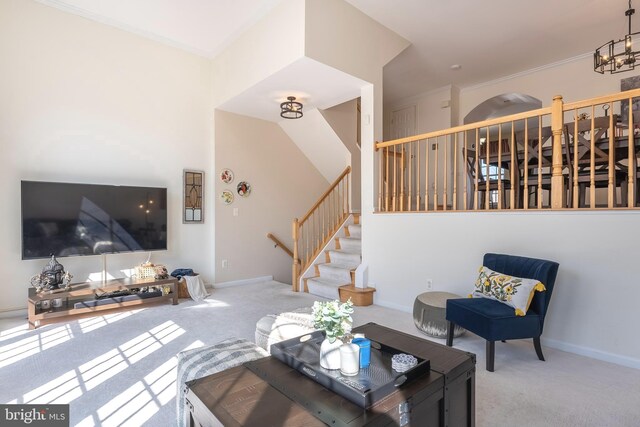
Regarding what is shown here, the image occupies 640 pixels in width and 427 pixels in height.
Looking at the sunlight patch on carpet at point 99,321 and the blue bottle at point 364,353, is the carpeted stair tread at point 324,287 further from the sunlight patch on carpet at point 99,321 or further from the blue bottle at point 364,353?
the blue bottle at point 364,353

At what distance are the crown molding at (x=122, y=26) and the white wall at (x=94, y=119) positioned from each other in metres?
0.07

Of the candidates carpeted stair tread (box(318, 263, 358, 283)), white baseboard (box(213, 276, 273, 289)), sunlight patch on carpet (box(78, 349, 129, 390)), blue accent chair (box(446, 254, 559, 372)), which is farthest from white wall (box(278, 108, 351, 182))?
sunlight patch on carpet (box(78, 349, 129, 390))

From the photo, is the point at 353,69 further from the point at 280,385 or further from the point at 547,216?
the point at 280,385

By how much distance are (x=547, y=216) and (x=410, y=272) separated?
1600mm

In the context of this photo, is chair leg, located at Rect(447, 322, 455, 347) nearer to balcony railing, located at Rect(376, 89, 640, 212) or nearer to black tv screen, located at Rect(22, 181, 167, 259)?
balcony railing, located at Rect(376, 89, 640, 212)

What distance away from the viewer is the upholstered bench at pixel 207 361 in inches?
66.6

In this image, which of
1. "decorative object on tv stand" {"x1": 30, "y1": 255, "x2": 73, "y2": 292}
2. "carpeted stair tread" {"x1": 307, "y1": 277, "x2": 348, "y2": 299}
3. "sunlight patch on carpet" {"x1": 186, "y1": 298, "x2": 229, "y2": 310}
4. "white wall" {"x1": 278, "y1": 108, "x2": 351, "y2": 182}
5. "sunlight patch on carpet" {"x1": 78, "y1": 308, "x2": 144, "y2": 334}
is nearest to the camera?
"sunlight patch on carpet" {"x1": 78, "y1": 308, "x2": 144, "y2": 334}

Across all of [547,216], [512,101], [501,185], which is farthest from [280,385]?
[512,101]

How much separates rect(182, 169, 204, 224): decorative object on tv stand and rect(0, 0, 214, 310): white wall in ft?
0.32

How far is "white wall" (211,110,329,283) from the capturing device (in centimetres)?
544

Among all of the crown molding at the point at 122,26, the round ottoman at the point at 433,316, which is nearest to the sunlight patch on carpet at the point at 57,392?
the round ottoman at the point at 433,316

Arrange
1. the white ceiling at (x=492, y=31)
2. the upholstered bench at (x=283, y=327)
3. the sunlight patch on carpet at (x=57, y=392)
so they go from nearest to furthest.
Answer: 1. the sunlight patch on carpet at (x=57, y=392)
2. the upholstered bench at (x=283, y=327)
3. the white ceiling at (x=492, y=31)

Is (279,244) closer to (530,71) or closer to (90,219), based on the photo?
(90,219)

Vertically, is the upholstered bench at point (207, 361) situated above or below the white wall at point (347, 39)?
below
